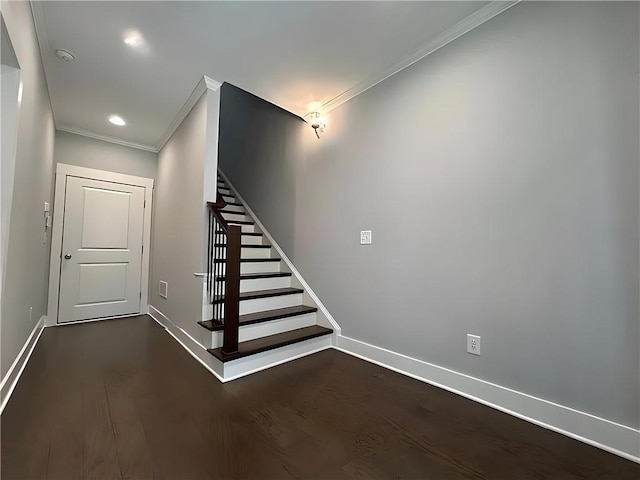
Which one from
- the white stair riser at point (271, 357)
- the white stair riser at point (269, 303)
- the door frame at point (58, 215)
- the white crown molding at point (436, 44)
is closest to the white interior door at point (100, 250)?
the door frame at point (58, 215)

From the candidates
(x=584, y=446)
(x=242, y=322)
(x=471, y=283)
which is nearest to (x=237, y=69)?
(x=242, y=322)

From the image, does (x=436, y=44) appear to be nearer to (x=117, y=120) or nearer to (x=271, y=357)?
(x=271, y=357)

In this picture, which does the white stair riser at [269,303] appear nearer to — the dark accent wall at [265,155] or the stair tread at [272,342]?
the stair tread at [272,342]

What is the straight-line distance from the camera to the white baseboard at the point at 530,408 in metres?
1.41

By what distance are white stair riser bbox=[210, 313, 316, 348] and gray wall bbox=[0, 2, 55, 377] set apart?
49.2 inches

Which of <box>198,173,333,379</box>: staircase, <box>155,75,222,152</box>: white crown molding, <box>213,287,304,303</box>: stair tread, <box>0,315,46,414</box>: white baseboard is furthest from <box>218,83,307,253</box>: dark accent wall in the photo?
<box>0,315,46,414</box>: white baseboard

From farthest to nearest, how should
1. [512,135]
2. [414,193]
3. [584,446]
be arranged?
[414,193] → [512,135] → [584,446]

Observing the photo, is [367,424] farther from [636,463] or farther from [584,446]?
[636,463]

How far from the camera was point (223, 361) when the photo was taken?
2.08 m

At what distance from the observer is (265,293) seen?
2.97 m

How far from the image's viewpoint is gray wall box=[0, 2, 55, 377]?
1.70 m

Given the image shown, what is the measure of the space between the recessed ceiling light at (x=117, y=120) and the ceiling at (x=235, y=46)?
0.22 metres

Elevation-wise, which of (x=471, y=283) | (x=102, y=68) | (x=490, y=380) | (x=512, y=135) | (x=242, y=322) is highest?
(x=102, y=68)

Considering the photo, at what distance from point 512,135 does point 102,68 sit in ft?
10.8
